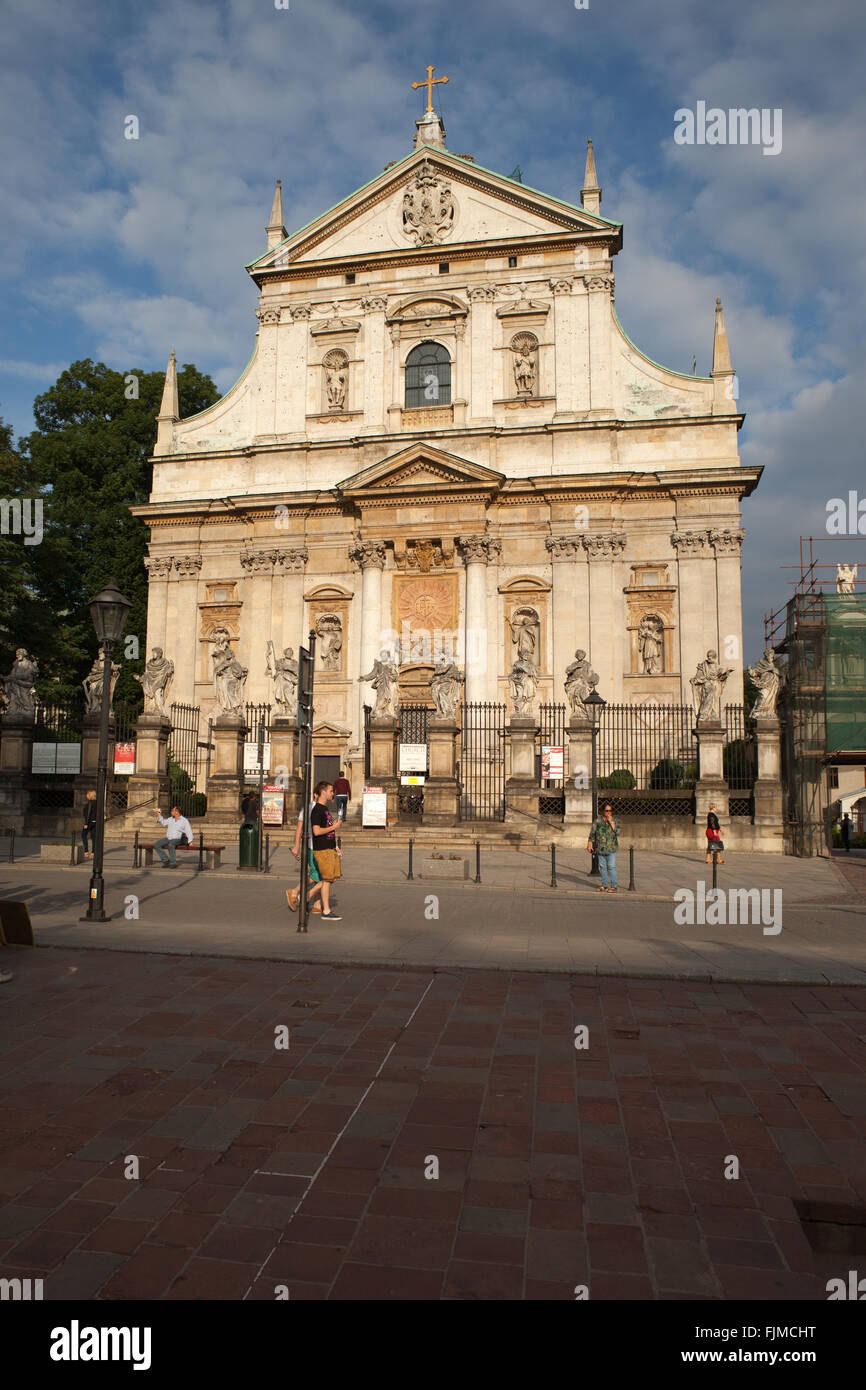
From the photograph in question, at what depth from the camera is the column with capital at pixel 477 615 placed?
30.9 metres

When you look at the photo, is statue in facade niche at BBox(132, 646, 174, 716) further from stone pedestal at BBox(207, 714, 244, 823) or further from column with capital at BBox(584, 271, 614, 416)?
column with capital at BBox(584, 271, 614, 416)

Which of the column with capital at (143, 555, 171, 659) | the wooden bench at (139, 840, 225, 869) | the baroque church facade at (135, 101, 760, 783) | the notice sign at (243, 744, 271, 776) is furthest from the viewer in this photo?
the column with capital at (143, 555, 171, 659)

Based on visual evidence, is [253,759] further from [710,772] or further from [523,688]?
[710,772]

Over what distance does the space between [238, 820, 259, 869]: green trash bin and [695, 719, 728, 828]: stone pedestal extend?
12113 millimetres

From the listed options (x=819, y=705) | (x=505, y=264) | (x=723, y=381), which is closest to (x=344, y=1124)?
(x=819, y=705)

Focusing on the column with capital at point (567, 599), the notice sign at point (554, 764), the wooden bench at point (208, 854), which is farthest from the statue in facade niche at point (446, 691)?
the wooden bench at point (208, 854)

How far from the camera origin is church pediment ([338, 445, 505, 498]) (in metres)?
30.6

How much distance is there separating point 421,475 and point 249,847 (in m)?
19.3

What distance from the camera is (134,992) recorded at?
279 inches

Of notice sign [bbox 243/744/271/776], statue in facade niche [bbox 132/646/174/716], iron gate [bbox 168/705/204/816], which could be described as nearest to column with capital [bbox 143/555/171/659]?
iron gate [bbox 168/705/204/816]

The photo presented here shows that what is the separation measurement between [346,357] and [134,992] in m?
31.4

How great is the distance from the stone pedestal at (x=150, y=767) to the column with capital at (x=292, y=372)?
48.5ft

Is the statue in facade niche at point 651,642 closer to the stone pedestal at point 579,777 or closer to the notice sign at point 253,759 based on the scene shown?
the stone pedestal at point 579,777
